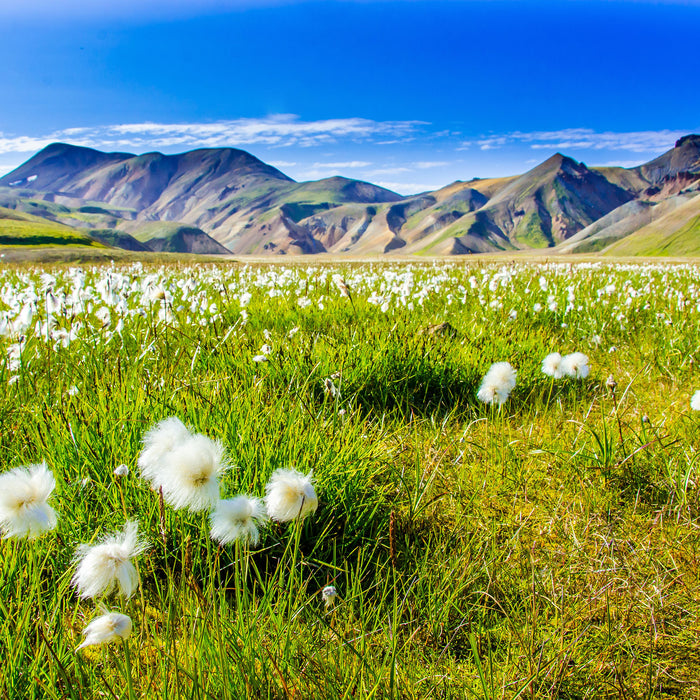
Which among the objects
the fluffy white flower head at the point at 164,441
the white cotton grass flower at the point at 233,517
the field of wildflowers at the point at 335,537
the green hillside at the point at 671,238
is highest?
the green hillside at the point at 671,238

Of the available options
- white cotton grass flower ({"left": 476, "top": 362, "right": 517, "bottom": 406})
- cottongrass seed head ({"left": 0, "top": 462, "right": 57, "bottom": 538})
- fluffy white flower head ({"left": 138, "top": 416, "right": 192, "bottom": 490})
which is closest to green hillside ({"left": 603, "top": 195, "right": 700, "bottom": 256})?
white cotton grass flower ({"left": 476, "top": 362, "right": 517, "bottom": 406})

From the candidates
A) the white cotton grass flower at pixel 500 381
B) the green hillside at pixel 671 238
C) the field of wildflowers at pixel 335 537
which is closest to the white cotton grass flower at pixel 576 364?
the field of wildflowers at pixel 335 537

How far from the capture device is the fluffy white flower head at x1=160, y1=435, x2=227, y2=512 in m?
1.23

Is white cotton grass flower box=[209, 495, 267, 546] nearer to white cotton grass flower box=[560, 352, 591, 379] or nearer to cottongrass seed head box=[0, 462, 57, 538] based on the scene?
cottongrass seed head box=[0, 462, 57, 538]

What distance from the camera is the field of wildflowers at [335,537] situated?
1.38m

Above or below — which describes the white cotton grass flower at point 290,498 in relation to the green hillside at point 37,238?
below

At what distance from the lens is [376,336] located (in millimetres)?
4574

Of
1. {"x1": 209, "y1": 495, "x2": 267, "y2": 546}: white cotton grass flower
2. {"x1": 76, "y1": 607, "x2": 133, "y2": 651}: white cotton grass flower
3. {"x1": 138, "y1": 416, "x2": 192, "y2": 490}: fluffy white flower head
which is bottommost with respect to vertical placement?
{"x1": 76, "y1": 607, "x2": 133, "y2": 651}: white cotton grass flower

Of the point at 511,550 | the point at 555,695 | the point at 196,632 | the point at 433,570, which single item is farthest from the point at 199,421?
the point at 555,695

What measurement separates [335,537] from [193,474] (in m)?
1.17

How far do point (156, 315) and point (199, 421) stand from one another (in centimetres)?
404

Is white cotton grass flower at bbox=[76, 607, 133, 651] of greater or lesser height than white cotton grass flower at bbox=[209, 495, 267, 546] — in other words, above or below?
below

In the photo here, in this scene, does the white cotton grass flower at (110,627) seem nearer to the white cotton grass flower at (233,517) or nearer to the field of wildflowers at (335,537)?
the field of wildflowers at (335,537)

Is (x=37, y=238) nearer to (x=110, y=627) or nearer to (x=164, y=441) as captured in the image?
(x=164, y=441)
